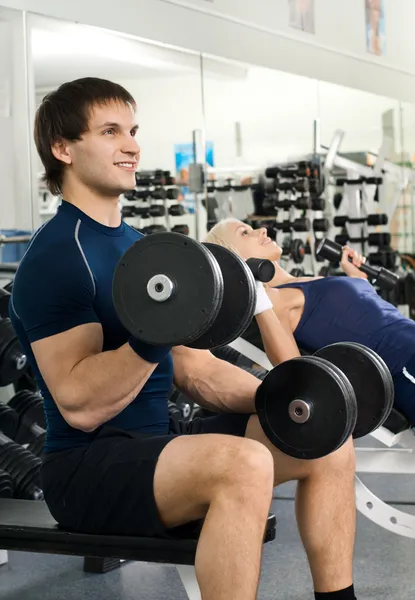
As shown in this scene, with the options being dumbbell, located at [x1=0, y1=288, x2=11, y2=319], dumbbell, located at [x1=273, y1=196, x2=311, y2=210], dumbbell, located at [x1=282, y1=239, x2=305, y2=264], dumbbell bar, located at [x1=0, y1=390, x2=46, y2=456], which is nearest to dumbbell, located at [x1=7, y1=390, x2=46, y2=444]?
dumbbell bar, located at [x1=0, y1=390, x2=46, y2=456]

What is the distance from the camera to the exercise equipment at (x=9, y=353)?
10.0 ft

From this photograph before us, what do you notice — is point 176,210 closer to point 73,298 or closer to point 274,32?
point 274,32

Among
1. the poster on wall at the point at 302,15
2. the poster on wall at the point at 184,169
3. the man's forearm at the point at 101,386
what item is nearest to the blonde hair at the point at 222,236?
the man's forearm at the point at 101,386

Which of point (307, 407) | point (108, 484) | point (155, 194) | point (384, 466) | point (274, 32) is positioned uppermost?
point (274, 32)

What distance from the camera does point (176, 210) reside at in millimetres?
5336

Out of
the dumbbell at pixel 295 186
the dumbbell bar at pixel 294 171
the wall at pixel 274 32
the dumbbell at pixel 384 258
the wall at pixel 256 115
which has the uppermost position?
the wall at pixel 274 32

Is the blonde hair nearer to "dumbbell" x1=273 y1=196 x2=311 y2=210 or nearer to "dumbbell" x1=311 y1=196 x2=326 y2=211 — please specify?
"dumbbell" x1=273 y1=196 x2=311 y2=210

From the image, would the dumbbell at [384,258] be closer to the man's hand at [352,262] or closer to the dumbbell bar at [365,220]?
the dumbbell bar at [365,220]

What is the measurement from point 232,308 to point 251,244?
3.83 ft

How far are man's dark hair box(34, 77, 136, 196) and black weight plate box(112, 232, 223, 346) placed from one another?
43 cm

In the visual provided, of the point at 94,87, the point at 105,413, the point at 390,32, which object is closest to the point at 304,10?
the point at 390,32

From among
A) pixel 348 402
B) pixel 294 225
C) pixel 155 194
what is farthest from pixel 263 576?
pixel 294 225

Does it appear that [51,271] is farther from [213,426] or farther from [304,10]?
[304,10]

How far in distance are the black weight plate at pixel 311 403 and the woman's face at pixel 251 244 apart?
3.04 ft
